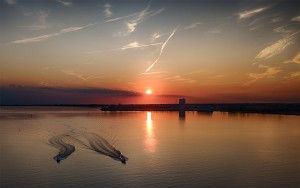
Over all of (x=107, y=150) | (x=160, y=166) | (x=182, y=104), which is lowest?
(x=160, y=166)

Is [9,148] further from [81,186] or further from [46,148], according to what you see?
[81,186]

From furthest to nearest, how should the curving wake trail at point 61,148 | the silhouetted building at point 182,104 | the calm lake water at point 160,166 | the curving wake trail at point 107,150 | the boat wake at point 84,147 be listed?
the silhouetted building at point 182,104 → the boat wake at point 84,147 → the curving wake trail at point 107,150 → the curving wake trail at point 61,148 → the calm lake water at point 160,166

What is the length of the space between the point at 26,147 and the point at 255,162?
2854 cm

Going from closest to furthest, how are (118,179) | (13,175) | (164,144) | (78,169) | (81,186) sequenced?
1. (81,186)
2. (118,179)
3. (13,175)
4. (78,169)
5. (164,144)

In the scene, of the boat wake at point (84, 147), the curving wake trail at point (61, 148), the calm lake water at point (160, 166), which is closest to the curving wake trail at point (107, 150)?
the boat wake at point (84, 147)

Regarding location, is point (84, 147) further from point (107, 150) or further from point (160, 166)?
point (160, 166)

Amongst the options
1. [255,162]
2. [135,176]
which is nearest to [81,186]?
[135,176]

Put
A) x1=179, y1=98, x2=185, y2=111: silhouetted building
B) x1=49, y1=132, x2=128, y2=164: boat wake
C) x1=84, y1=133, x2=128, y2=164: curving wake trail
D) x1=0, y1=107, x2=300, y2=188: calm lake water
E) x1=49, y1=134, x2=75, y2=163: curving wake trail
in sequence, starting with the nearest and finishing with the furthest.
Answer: x1=0, y1=107, x2=300, y2=188: calm lake water → x1=49, y1=134, x2=75, y2=163: curving wake trail → x1=84, y1=133, x2=128, y2=164: curving wake trail → x1=49, y1=132, x2=128, y2=164: boat wake → x1=179, y1=98, x2=185, y2=111: silhouetted building

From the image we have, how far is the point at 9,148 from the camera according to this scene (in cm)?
4597

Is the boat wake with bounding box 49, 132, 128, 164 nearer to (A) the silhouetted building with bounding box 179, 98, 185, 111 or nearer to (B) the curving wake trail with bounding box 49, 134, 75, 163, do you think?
(B) the curving wake trail with bounding box 49, 134, 75, 163

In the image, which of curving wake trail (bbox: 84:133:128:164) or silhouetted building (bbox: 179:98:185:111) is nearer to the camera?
curving wake trail (bbox: 84:133:128:164)

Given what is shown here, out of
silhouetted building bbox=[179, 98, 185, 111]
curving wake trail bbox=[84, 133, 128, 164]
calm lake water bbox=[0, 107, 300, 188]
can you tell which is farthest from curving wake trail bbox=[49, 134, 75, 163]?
silhouetted building bbox=[179, 98, 185, 111]

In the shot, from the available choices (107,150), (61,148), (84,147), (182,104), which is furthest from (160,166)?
(182,104)

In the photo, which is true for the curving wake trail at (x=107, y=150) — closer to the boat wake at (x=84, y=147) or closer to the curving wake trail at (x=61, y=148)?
the boat wake at (x=84, y=147)
